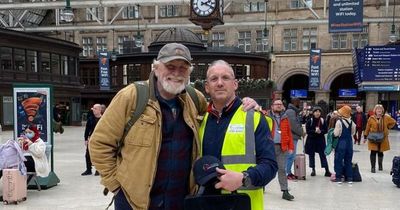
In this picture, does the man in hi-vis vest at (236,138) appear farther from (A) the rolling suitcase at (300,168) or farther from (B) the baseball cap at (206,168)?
(A) the rolling suitcase at (300,168)

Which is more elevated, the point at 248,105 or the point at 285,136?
the point at 248,105

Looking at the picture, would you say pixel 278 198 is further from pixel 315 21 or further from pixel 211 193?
pixel 315 21

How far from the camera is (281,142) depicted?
812 centimetres

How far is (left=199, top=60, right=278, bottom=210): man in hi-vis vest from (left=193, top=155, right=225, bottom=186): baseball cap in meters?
0.08

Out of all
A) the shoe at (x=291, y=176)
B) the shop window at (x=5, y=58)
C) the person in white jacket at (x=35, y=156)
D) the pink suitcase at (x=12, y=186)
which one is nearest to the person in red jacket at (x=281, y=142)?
the shoe at (x=291, y=176)

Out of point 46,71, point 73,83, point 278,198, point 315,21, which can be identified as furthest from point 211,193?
point 73,83

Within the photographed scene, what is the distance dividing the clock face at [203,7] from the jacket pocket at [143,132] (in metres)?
Answer: 9.28

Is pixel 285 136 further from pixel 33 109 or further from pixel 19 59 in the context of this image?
pixel 19 59

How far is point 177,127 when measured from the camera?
9.21ft

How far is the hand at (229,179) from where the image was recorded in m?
2.45

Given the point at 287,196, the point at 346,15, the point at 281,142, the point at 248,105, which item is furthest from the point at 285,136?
the point at 346,15

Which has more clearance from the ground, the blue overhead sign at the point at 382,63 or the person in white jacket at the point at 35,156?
the blue overhead sign at the point at 382,63

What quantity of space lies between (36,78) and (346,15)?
21.8m

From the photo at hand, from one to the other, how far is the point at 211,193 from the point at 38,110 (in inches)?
297
